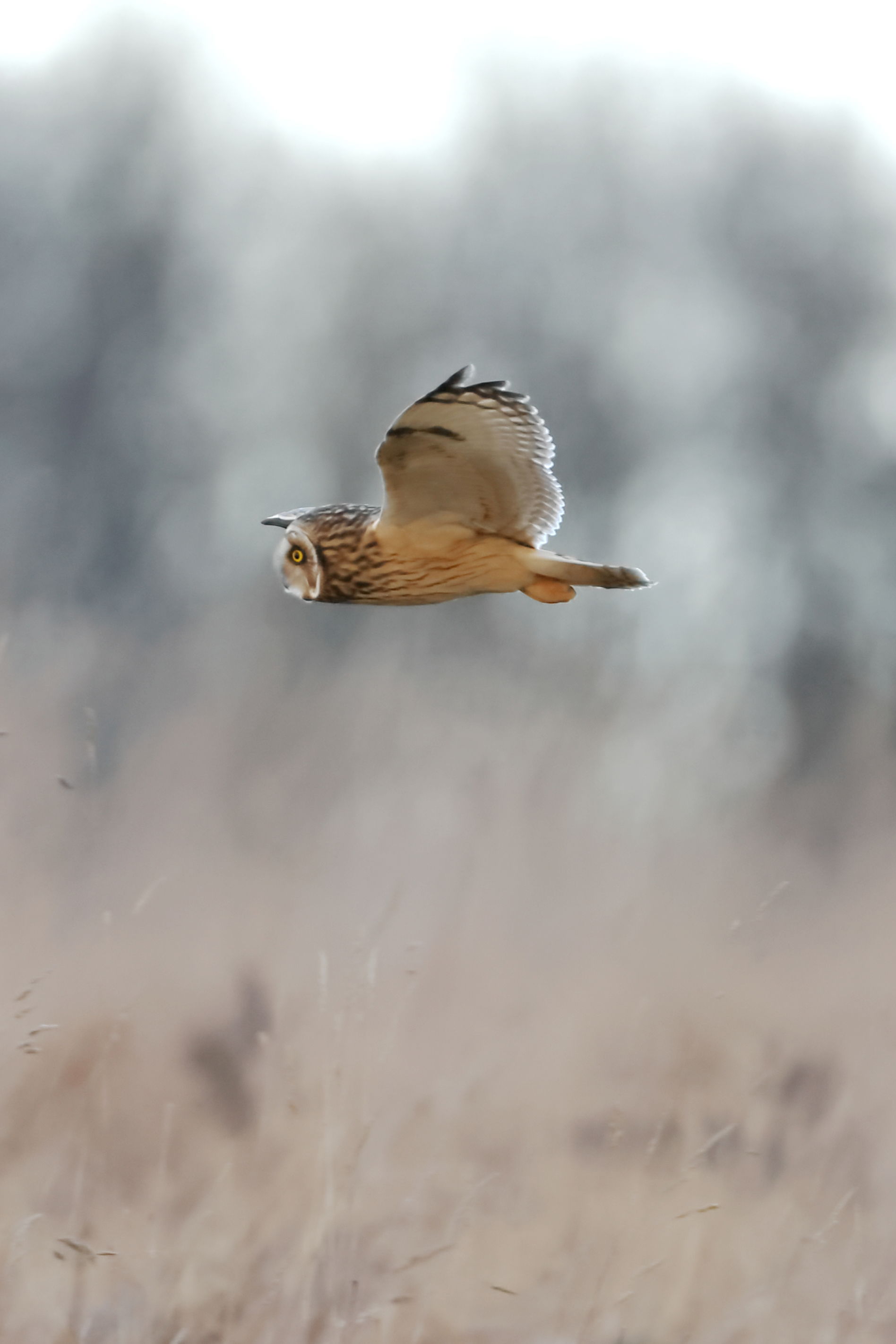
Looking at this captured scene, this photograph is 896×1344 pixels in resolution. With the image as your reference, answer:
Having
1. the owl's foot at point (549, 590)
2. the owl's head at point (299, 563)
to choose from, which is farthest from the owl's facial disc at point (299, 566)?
the owl's foot at point (549, 590)

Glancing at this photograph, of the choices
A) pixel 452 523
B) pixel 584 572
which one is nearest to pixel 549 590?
pixel 584 572

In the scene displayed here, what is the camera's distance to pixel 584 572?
228 cm

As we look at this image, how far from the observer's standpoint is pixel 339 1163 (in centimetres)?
199

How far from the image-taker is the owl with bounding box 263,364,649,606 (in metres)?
2.14

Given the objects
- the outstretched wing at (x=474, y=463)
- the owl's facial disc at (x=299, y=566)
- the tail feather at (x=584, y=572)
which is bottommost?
the owl's facial disc at (x=299, y=566)

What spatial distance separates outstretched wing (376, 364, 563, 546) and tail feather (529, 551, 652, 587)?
0.20ft

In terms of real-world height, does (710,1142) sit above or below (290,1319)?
above

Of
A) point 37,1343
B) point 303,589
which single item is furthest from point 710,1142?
point 303,589

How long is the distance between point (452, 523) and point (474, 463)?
0.17 meters

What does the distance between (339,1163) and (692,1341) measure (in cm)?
72

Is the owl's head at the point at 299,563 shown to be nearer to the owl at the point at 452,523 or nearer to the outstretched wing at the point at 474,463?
the owl at the point at 452,523

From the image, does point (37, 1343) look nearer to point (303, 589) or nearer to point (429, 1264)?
point (429, 1264)

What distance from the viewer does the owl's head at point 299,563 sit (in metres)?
2.46

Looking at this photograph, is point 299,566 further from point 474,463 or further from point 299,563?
point 474,463
